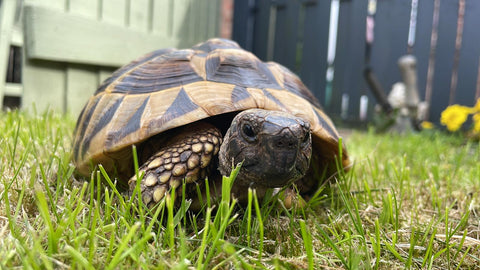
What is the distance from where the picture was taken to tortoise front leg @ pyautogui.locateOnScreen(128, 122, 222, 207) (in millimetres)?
1053

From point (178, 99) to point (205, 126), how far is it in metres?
0.13

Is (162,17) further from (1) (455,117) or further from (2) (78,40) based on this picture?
(1) (455,117)

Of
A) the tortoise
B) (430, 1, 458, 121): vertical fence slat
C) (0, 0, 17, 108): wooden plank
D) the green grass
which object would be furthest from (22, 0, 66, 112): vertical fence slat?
(430, 1, 458, 121): vertical fence slat

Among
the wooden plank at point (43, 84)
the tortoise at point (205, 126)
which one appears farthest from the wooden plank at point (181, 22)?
the tortoise at point (205, 126)

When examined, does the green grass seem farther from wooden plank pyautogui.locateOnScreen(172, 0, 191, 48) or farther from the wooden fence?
wooden plank pyautogui.locateOnScreen(172, 0, 191, 48)

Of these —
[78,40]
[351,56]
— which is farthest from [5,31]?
[351,56]

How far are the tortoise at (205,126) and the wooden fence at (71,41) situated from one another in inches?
64.4

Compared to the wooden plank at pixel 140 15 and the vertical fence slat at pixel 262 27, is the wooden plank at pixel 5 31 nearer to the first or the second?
the wooden plank at pixel 140 15

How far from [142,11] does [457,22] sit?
12.8 feet

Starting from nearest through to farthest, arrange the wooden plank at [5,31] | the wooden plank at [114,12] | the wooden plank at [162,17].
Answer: the wooden plank at [5,31], the wooden plank at [114,12], the wooden plank at [162,17]

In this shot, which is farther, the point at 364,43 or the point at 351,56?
the point at 351,56

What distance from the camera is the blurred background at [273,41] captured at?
330 cm

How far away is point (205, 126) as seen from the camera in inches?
48.1

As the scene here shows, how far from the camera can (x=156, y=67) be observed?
1.44 meters
